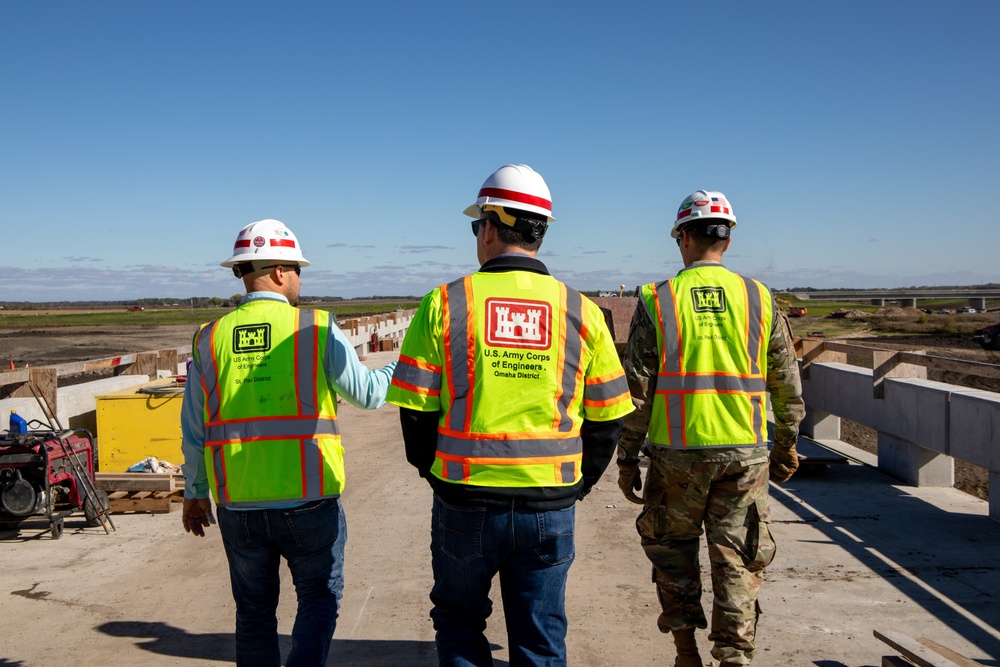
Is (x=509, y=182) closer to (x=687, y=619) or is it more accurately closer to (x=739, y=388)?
(x=739, y=388)

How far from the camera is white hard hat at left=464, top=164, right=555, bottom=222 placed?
9.35 feet

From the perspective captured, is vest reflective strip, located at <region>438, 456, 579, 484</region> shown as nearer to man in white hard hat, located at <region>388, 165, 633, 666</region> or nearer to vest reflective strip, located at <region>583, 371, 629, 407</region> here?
man in white hard hat, located at <region>388, 165, 633, 666</region>

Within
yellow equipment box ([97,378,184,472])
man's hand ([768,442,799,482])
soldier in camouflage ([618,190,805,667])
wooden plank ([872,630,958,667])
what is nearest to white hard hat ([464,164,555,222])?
soldier in camouflage ([618,190,805,667])

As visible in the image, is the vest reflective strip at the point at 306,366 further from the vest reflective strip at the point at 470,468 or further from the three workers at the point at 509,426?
the vest reflective strip at the point at 470,468

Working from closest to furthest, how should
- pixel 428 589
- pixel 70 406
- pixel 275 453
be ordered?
pixel 275 453 → pixel 428 589 → pixel 70 406

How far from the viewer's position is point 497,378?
8.95 feet

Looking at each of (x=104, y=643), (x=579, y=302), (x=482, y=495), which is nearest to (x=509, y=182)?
(x=579, y=302)

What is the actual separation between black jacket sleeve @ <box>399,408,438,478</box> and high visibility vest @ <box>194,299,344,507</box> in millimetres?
656

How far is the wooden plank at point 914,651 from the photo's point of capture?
3.63m

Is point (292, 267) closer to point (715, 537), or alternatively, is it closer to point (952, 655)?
point (715, 537)

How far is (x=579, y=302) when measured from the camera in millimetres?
2867

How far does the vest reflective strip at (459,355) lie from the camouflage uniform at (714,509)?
4.71 ft

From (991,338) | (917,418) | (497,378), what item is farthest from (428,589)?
(991,338)

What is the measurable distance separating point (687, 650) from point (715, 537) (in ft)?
1.82
